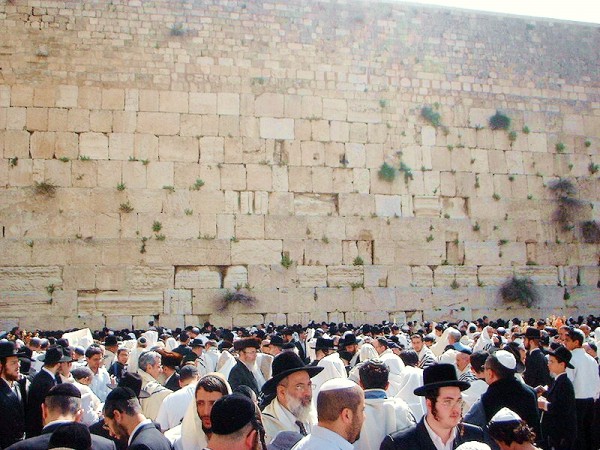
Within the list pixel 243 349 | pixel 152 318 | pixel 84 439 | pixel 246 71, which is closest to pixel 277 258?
pixel 152 318

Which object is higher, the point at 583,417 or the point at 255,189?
the point at 255,189

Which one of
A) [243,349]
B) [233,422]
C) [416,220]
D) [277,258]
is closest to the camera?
[233,422]

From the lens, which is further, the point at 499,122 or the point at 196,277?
the point at 499,122

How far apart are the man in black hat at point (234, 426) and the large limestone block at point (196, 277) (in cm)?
1157

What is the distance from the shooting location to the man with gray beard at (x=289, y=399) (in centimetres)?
388

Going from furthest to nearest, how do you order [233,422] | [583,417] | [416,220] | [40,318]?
[416,220] → [40,318] → [583,417] → [233,422]

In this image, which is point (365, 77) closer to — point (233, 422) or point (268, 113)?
point (268, 113)

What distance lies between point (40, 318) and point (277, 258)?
5.11 m

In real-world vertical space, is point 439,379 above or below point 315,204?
below

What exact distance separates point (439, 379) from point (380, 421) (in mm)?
511

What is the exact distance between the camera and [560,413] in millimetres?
5770

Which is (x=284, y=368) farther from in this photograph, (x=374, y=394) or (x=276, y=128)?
(x=276, y=128)

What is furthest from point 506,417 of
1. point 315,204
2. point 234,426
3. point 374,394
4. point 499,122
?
point 499,122

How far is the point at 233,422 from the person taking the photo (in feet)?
9.29
